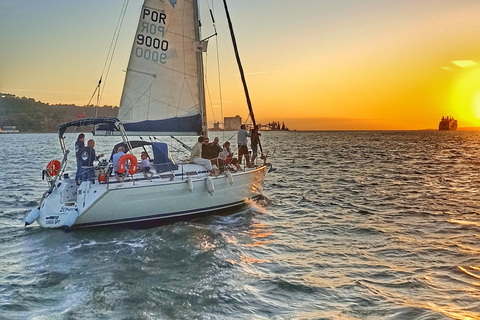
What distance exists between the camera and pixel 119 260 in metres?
10.4

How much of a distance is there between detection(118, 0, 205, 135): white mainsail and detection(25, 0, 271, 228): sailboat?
4 centimetres

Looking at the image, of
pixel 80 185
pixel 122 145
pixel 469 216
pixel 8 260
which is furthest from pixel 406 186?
pixel 8 260

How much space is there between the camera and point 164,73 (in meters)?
16.4

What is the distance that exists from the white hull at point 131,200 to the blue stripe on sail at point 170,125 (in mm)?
2538

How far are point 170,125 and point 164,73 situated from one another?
201 centimetres

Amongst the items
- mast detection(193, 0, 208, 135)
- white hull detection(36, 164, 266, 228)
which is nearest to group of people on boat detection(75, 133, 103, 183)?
white hull detection(36, 164, 266, 228)

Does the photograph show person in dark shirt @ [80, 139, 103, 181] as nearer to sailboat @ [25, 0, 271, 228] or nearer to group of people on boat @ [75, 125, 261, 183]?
group of people on boat @ [75, 125, 261, 183]

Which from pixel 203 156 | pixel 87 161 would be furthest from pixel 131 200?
pixel 203 156

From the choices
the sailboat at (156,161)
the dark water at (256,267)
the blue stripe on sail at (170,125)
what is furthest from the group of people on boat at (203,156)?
the dark water at (256,267)

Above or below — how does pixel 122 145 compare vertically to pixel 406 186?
above

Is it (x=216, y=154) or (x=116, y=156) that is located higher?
(x=116, y=156)

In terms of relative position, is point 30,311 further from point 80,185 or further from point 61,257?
point 80,185

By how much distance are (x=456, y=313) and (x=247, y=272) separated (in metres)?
4.32

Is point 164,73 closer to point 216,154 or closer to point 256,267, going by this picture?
point 216,154
